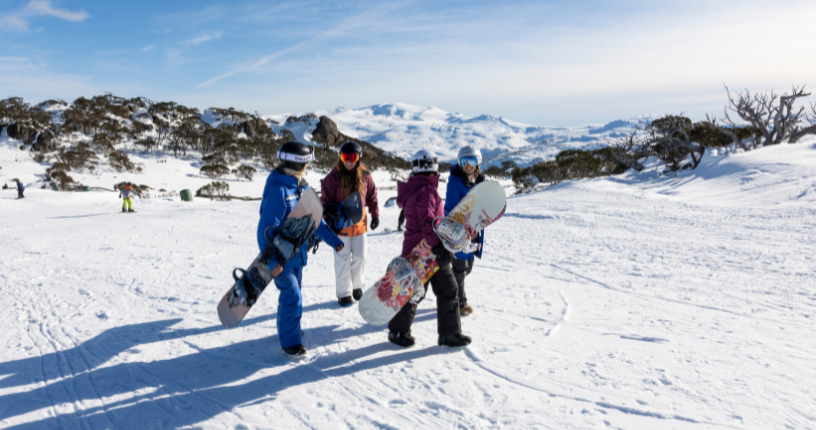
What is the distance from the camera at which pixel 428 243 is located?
3195 mm

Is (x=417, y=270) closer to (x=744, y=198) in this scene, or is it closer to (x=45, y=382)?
(x=45, y=382)

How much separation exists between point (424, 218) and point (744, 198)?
11.9 m

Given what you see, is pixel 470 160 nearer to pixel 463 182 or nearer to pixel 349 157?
pixel 463 182

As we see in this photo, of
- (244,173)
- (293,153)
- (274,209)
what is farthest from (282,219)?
(244,173)

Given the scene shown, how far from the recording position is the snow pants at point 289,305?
3.16 m

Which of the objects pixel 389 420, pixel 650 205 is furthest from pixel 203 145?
pixel 389 420

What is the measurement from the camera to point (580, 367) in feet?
10.2

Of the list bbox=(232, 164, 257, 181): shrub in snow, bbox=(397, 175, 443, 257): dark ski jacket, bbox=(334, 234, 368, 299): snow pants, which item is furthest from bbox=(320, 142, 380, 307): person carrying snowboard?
bbox=(232, 164, 257, 181): shrub in snow

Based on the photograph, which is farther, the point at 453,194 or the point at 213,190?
the point at 213,190

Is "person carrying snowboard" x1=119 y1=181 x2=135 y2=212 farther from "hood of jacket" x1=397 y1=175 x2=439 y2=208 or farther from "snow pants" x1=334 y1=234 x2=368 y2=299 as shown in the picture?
"hood of jacket" x1=397 y1=175 x2=439 y2=208

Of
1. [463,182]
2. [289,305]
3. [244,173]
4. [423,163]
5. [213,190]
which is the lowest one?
[289,305]

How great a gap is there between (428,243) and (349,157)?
1415mm

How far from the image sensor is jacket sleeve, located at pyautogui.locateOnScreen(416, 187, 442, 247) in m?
3.18

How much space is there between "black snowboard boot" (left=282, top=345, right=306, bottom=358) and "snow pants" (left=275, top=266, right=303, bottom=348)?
1.0 inches
